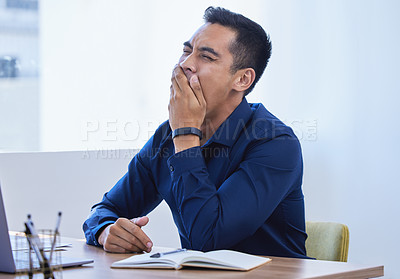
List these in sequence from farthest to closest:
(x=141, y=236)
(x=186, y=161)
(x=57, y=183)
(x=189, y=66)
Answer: (x=57, y=183), (x=189, y=66), (x=186, y=161), (x=141, y=236)

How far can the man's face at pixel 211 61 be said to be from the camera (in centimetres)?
165

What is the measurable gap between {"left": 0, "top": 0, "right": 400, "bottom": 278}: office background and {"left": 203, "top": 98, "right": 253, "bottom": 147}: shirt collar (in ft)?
4.09

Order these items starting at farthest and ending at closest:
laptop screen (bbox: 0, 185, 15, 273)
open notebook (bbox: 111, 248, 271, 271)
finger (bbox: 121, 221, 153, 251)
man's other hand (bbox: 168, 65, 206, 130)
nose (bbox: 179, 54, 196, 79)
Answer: nose (bbox: 179, 54, 196, 79)
man's other hand (bbox: 168, 65, 206, 130)
finger (bbox: 121, 221, 153, 251)
open notebook (bbox: 111, 248, 271, 271)
laptop screen (bbox: 0, 185, 15, 273)

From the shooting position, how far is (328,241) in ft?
4.89

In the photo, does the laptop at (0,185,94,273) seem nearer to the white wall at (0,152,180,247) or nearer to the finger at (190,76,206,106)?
the finger at (190,76,206,106)

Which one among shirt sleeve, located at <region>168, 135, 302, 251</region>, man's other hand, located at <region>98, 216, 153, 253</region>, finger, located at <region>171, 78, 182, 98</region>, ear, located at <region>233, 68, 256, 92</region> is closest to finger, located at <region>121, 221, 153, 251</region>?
man's other hand, located at <region>98, 216, 153, 253</region>

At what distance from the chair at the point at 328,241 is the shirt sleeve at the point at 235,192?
7.0 inches

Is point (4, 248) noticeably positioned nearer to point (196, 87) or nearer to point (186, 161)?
point (186, 161)

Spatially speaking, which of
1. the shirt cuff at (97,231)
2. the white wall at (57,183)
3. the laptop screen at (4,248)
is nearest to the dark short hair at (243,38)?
the shirt cuff at (97,231)

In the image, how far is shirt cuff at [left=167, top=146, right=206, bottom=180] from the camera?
4.56 feet

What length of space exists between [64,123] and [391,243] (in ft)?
6.32

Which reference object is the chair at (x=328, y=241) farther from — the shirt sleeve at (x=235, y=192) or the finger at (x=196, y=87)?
the finger at (x=196, y=87)

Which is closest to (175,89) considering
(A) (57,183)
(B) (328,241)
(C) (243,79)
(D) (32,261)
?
(C) (243,79)

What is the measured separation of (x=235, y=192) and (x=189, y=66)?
510 millimetres
